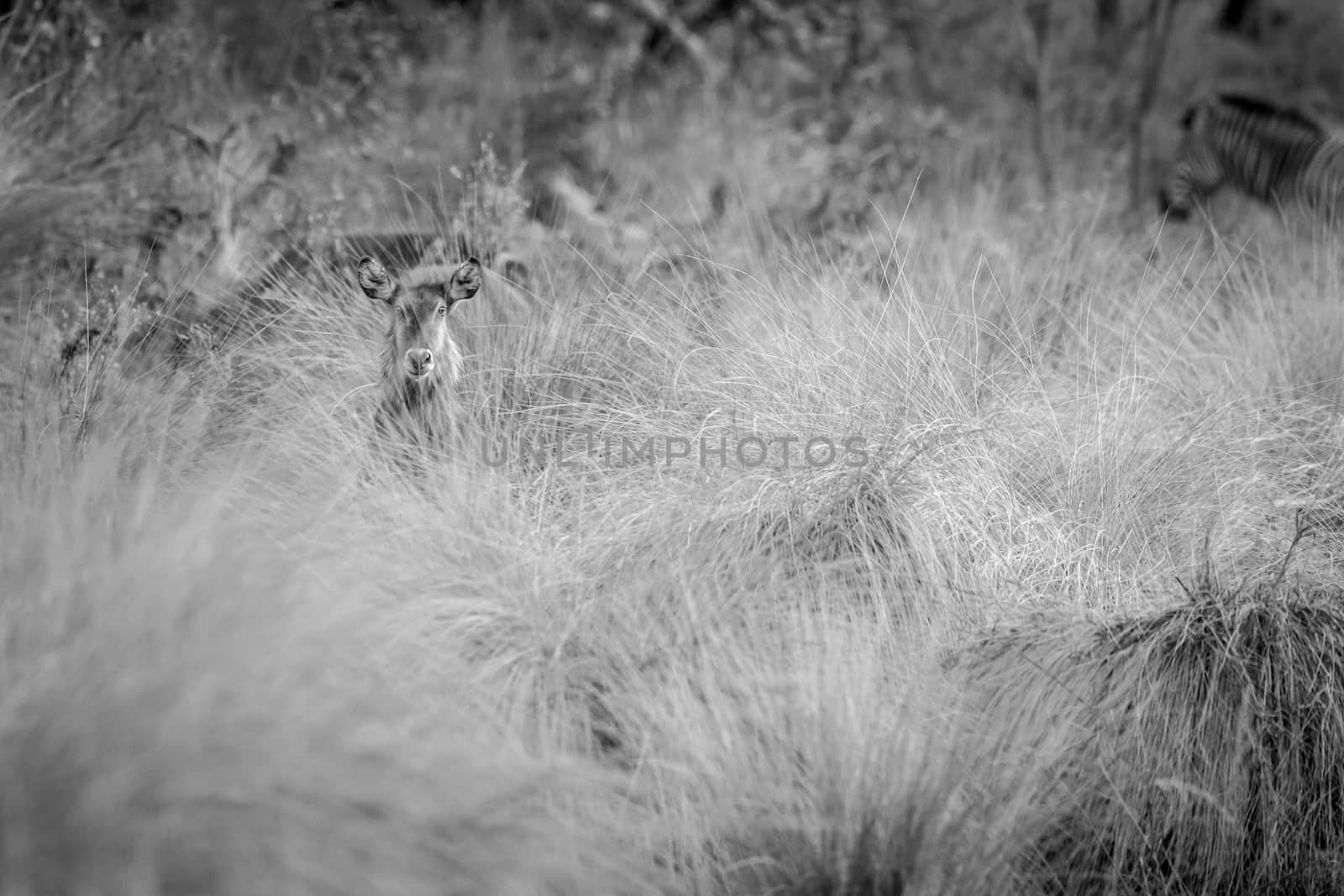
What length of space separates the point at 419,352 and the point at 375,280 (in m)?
0.32

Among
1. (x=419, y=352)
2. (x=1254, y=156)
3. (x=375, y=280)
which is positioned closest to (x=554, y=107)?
(x=1254, y=156)

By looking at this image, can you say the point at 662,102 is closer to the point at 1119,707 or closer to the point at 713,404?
the point at 713,404

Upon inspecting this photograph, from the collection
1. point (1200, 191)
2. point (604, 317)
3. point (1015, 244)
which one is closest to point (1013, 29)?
point (1200, 191)

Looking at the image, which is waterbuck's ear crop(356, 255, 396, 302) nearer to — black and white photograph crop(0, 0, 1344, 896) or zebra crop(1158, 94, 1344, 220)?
black and white photograph crop(0, 0, 1344, 896)

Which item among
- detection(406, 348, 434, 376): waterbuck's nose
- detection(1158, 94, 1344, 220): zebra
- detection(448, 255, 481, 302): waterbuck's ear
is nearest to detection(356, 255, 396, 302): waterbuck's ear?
detection(448, 255, 481, 302): waterbuck's ear

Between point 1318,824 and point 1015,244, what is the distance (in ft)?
9.81

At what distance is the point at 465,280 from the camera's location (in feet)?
11.5

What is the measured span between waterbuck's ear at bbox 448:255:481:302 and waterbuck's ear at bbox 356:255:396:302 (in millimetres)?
166

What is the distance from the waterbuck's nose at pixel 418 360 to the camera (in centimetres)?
330

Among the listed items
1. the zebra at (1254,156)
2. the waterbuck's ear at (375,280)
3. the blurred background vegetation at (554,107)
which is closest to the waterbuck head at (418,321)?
the waterbuck's ear at (375,280)

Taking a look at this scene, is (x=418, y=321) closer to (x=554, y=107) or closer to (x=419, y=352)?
(x=419, y=352)

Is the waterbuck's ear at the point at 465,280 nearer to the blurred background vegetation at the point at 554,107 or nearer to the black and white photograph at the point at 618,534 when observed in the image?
the black and white photograph at the point at 618,534

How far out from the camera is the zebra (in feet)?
23.9

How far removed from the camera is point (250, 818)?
2131mm
